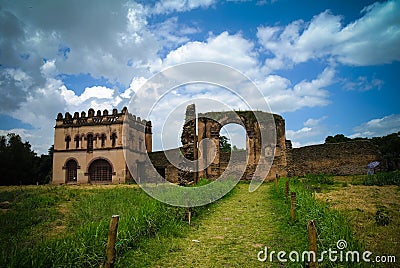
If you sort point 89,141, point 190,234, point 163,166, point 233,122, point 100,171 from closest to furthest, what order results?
point 190,234 < point 233,122 < point 163,166 < point 100,171 < point 89,141

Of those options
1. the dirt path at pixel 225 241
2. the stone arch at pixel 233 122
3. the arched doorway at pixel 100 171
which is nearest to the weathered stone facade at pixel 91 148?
the arched doorway at pixel 100 171

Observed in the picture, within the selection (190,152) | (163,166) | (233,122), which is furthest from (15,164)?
(190,152)

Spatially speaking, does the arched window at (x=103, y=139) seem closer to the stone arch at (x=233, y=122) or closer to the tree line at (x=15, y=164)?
the tree line at (x=15, y=164)

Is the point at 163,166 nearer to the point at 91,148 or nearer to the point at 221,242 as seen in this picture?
the point at 91,148

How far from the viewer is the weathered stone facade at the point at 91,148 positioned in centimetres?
2841

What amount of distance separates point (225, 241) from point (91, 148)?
26005 mm

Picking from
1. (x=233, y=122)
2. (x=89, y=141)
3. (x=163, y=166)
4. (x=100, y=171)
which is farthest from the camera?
(x=89, y=141)

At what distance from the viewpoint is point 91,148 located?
29047mm

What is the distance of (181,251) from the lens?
16.2 feet

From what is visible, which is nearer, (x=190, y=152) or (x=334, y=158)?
(x=190, y=152)

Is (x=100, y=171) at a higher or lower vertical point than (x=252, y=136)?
lower

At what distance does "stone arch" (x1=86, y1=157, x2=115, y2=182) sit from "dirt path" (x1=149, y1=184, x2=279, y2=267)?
22189 millimetres

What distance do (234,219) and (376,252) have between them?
3.52 meters

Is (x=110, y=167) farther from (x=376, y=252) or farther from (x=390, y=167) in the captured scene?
(x=376, y=252)
